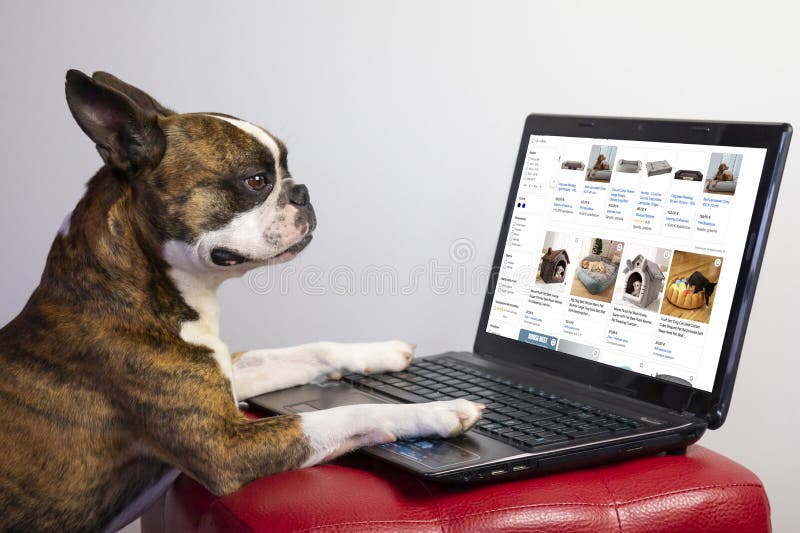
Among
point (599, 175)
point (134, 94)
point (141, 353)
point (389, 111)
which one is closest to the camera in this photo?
point (141, 353)

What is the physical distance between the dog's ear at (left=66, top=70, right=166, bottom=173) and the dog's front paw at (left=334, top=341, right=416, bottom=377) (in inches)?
20.9

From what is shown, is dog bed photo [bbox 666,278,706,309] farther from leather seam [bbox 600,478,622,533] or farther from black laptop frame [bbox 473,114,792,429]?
leather seam [bbox 600,478,622,533]

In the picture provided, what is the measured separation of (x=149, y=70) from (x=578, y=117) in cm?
114

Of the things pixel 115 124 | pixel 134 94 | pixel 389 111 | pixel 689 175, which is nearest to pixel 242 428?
pixel 115 124

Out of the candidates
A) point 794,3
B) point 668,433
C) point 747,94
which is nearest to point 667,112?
point 747,94

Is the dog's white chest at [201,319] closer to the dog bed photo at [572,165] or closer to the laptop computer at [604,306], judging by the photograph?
the laptop computer at [604,306]

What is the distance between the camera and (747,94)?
1.96 m

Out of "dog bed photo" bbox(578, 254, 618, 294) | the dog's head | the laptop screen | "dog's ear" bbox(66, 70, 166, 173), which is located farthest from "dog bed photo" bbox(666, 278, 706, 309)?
"dog's ear" bbox(66, 70, 166, 173)

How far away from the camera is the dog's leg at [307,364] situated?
1579 mm

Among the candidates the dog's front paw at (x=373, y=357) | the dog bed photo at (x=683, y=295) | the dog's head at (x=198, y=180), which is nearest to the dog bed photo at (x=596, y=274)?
the dog bed photo at (x=683, y=295)

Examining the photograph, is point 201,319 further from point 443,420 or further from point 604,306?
point 604,306

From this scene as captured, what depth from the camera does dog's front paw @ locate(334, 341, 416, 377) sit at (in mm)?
1641

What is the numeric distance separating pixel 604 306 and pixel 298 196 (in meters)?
0.58

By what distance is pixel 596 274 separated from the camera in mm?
1572
